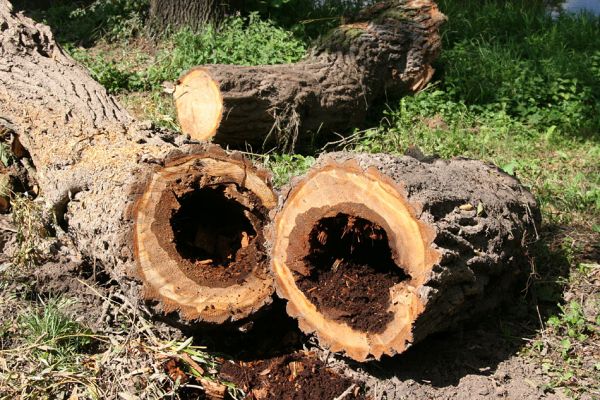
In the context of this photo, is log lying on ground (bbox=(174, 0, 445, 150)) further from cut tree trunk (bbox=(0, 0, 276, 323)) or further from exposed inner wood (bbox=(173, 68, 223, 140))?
cut tree trunk (bbox=(0, 0, 276, 323))

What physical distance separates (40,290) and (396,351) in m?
1.92

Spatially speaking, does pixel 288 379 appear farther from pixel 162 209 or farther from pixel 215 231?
pixel 162 209

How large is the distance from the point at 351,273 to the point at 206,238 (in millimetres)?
800

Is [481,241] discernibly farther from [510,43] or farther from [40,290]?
[510,43]

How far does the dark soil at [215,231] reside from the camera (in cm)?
361

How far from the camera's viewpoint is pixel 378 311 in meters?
3.42

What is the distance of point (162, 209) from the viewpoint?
3.54 meters

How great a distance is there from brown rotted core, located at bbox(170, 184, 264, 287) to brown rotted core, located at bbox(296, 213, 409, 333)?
30cm

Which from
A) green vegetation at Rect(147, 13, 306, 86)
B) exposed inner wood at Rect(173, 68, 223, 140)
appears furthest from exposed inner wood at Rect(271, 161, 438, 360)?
green vegetation at Rect(147, 13, 306, 86)

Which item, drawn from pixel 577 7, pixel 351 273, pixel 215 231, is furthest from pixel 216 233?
pixel 577 7

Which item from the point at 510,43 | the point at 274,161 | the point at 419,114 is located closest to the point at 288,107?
the point at 274,161

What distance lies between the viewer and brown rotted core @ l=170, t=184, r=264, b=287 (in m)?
3.65

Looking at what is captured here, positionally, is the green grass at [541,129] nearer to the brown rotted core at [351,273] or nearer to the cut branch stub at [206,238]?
the brown rotted core at [351,273]

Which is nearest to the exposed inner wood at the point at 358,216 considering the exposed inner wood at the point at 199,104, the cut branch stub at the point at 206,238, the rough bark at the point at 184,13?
the cut branch stub at the point at 206,238
